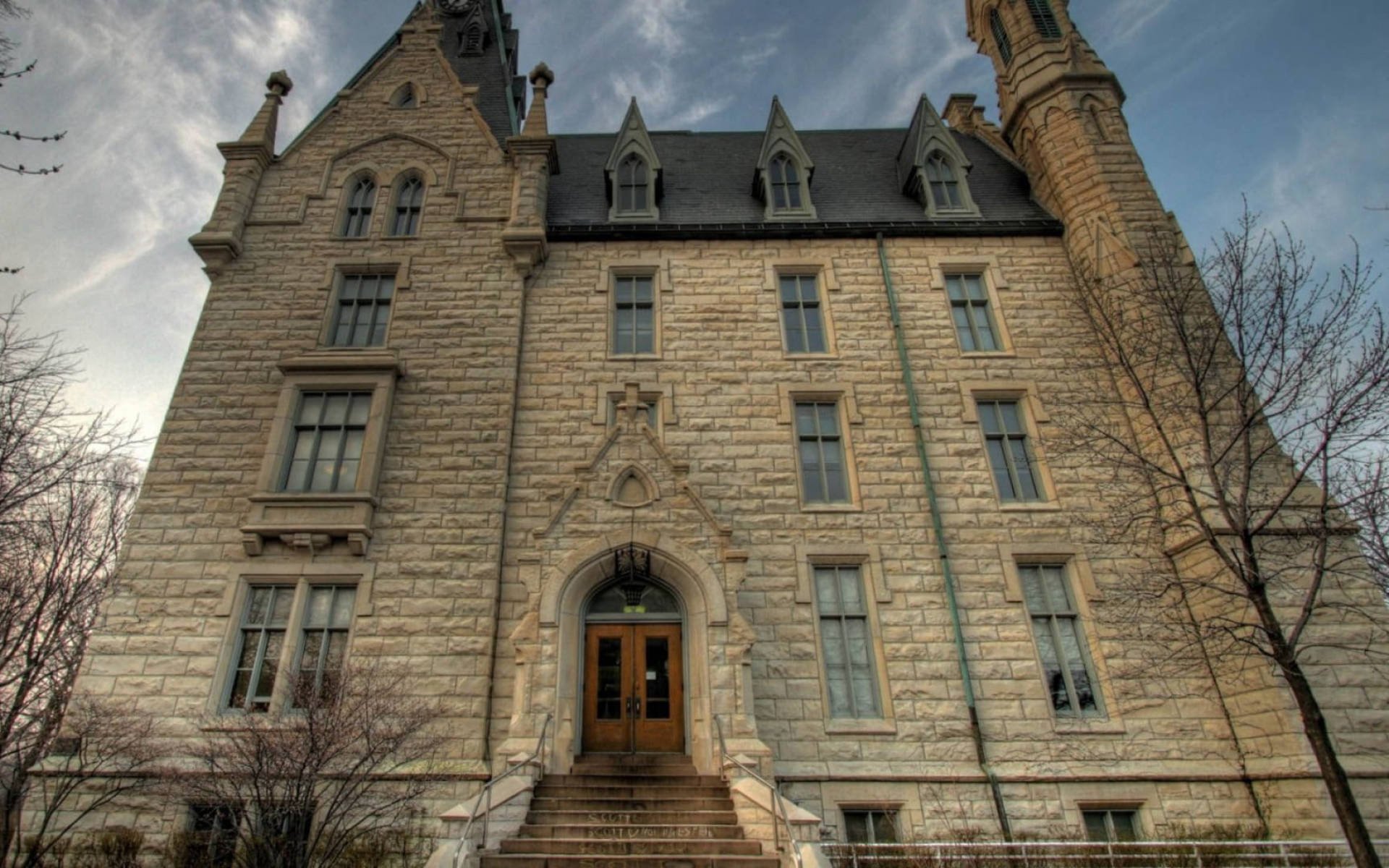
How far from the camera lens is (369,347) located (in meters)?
14.2

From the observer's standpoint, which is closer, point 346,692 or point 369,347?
point 346,692

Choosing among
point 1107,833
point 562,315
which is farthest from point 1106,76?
point 1107,833

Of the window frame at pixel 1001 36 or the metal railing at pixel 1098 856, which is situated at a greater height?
the window frame at pixel 1001 36

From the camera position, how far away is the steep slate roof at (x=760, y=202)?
16.2m

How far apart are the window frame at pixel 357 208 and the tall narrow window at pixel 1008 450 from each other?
1370cm

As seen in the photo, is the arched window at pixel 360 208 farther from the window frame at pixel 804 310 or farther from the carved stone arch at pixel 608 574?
the carved stone arch at pixel 608 574

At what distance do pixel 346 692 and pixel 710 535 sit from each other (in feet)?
18.2

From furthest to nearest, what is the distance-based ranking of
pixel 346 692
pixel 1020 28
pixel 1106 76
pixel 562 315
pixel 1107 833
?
1. pixel 1020 28
2. pixel 1106 76
3. pixel 562 315
4. pixel 1107 833
5. pixel 346 692

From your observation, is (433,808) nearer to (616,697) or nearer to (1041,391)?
(616,697)

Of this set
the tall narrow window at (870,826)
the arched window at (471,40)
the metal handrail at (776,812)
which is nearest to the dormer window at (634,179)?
the arched window at (471,40)

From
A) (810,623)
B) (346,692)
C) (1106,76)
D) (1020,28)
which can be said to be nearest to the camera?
(346,692)

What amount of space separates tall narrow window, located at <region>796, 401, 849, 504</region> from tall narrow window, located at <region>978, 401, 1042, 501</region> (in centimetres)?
283

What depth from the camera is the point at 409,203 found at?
1627 cm

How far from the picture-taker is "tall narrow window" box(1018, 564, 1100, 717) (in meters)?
11.6
